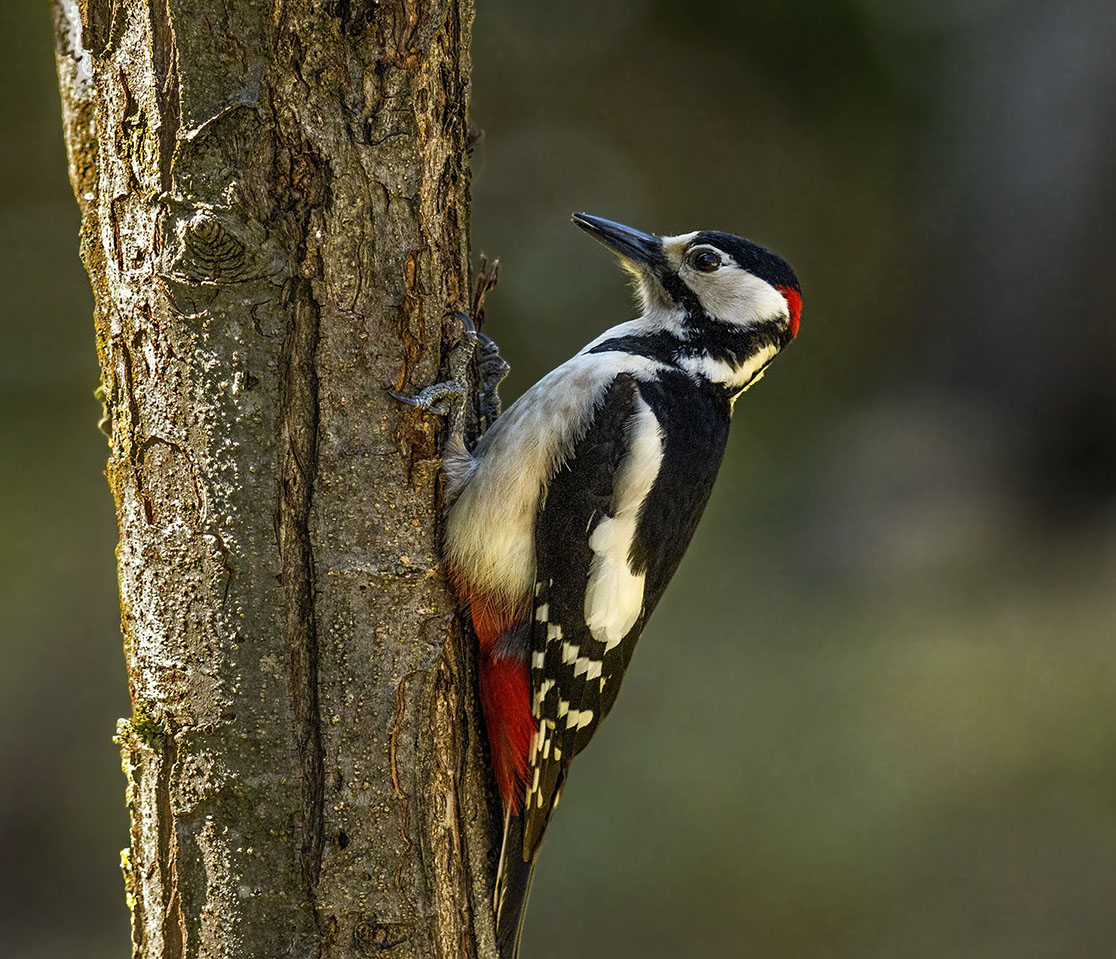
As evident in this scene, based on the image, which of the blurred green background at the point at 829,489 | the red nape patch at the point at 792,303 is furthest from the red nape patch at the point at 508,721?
the blurred green background at the point at 829,489

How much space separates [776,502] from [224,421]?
12.6ft

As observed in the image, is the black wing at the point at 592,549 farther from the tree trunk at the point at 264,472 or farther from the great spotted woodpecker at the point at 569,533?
the tree trunk at the point at 264,472

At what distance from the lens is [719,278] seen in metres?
2.20

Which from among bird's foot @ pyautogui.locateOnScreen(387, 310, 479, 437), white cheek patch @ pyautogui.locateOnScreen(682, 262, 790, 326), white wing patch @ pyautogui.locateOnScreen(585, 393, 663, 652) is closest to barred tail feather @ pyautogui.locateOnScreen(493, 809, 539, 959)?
white wing patch @ pyautogui.locateOnScreen(585, 393, 663, 652)

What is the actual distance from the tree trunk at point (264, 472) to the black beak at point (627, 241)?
0.77 metres

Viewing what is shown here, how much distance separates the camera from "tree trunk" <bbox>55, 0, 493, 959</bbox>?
1.41 metres

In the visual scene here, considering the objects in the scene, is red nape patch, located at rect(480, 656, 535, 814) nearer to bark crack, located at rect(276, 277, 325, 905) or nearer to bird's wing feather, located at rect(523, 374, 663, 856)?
bird's wing feather, located at rect(523, 374, 663, 856)

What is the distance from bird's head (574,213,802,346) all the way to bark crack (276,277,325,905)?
90 centimetres

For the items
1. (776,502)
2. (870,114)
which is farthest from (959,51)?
(776,502)

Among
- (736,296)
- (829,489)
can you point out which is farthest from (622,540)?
(829,489)

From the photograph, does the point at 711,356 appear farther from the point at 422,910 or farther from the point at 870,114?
the point at 870,114

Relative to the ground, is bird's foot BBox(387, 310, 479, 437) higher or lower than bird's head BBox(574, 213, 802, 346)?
lower

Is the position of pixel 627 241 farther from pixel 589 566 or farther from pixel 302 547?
pixel 302 547

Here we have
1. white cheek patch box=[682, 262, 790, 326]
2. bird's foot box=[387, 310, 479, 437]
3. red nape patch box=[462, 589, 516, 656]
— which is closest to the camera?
bird's foot box=[387, 310, 479, 437]
